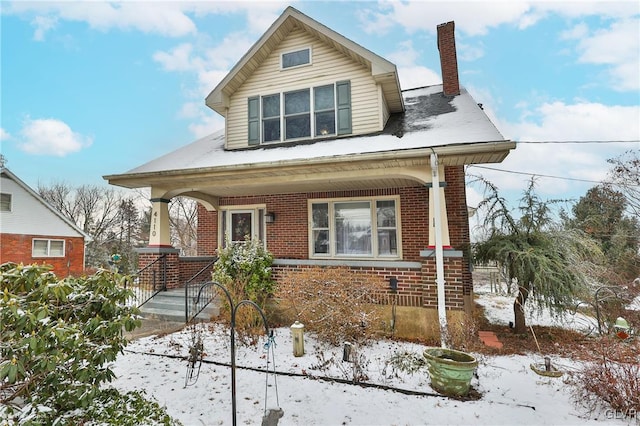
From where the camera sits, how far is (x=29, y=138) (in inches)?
791

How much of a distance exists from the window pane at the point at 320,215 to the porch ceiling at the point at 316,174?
0.58 m

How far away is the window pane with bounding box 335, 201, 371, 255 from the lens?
29.4ft

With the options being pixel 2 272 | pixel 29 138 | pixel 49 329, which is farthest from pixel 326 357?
pixel 29 138

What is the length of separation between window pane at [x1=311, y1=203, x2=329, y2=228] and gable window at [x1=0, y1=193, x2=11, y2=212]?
18.4 meters

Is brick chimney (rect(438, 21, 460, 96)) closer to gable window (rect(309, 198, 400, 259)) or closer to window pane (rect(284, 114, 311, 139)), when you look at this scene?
gable window (rect(309, 198, 400, 259))

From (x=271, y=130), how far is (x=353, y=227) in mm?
3800

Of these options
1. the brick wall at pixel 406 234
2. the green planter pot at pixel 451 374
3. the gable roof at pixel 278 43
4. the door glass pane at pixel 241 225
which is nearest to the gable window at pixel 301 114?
the gable roof at pixel 278 43

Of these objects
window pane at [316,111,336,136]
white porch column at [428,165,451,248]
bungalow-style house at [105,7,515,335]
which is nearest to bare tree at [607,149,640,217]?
bungalow-style house at [105,7,515,335]

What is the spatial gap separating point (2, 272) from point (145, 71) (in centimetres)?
1267

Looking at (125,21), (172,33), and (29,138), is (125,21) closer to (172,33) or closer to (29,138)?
(172,33)

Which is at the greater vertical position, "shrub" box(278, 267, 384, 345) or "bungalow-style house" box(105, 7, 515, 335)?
"bungalow-style house" box(105, 7, 515, 335)

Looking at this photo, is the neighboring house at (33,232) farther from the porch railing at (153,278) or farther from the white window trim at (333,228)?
the white window trim at (333,228)

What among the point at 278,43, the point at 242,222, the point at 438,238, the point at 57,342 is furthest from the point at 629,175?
the point at 57,342

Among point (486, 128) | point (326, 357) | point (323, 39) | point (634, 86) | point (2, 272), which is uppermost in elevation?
point (323, 39)
